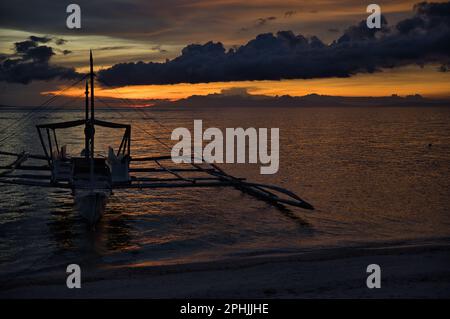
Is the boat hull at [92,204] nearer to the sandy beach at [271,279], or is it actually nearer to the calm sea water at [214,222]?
the calm sea water at [214,222]

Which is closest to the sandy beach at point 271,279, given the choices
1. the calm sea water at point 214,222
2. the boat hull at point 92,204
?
the calm sea water at point 214,222

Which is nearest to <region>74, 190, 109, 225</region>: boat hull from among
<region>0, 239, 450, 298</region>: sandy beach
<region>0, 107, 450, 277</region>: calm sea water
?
<region>0, 107, 450, 277</region>: calm sea water

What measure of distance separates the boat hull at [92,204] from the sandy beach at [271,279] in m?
4.86

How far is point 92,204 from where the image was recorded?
19.4 meters

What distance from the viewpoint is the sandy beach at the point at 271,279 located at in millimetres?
11875

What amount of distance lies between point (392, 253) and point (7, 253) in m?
13.4

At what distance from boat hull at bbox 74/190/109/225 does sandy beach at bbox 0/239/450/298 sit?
4.86m

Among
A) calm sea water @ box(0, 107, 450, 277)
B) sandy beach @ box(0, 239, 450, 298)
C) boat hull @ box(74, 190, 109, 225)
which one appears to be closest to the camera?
sandy beach @ box(0, 239, 450, 298)

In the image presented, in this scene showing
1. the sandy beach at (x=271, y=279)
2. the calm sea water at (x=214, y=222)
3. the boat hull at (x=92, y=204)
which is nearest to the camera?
the sandy beach at (x=271, y=279)

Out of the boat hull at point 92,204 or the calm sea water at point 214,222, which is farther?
the boat hull at point 92,204

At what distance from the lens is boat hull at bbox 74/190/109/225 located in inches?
762

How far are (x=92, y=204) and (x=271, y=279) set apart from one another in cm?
954

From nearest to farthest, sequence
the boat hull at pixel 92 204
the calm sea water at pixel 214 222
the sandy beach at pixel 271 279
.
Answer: the sandy beach at pixel 271 279 → the calm sea water at pixel 214 222 → the boat hull at pixel 92 204

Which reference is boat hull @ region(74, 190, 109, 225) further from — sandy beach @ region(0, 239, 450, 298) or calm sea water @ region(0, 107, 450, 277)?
sandy beach @ region(0, 239, 450, 298)
